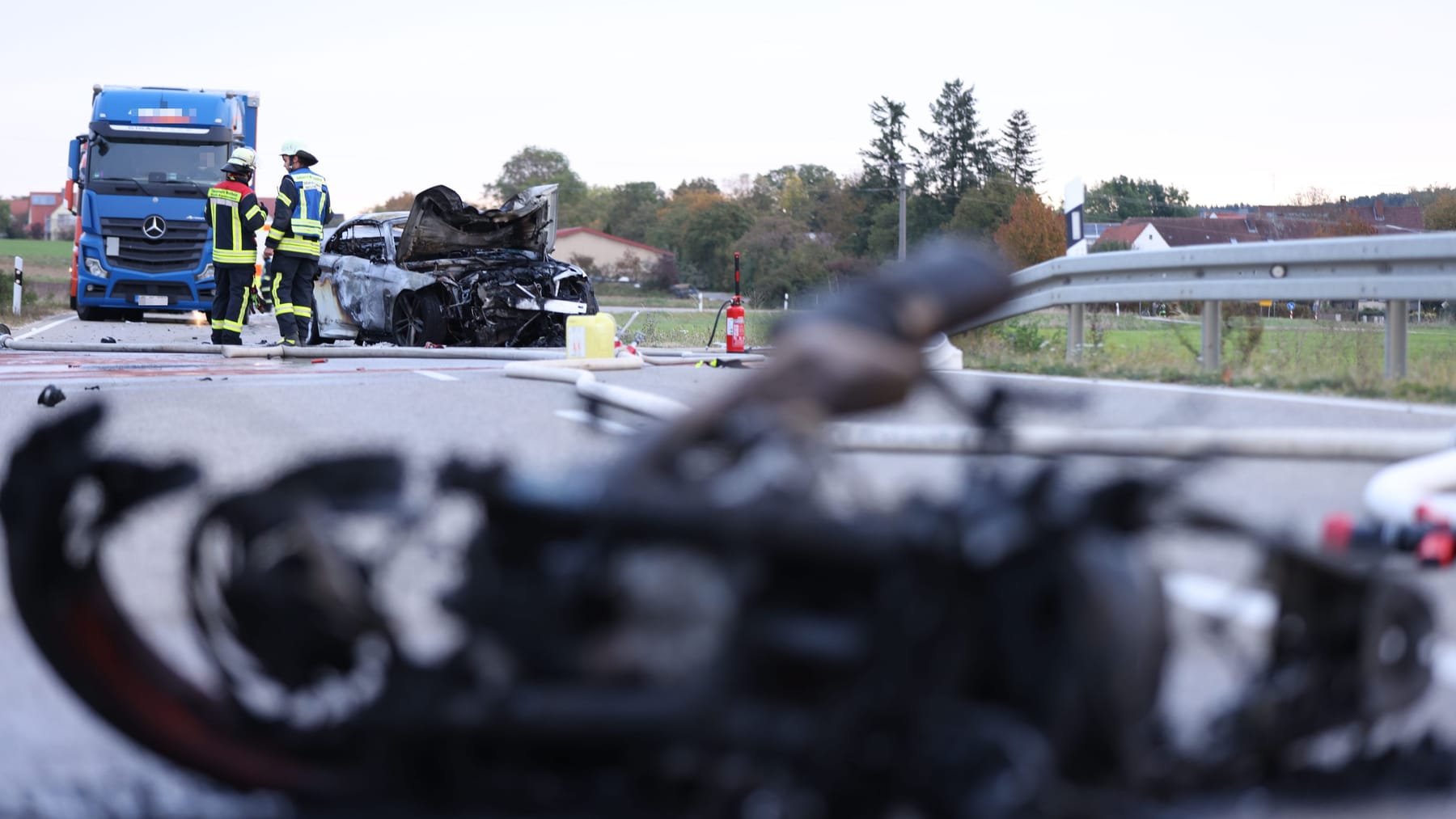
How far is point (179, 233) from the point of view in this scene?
2542 centimetres

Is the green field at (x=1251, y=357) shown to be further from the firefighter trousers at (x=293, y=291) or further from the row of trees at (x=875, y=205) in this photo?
the row of trees at (x=875, y=205)

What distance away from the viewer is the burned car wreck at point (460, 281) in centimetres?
1688

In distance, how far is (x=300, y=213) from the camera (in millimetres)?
16062

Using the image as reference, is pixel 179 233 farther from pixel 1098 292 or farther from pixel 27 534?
pixel 27 534

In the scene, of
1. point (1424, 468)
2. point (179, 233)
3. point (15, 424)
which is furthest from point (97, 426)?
point (179, 233)

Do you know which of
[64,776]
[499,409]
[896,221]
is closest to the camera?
[64,776]

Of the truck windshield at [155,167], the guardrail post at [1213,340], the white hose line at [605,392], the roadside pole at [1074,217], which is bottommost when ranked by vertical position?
the white hose line at [605,392]

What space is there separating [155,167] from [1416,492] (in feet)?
77.8

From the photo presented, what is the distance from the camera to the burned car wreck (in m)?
16.9

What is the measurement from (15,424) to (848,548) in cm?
725

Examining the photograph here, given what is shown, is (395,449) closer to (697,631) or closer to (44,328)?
(697,631)

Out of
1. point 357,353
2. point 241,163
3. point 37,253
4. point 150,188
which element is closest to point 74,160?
point 150,188

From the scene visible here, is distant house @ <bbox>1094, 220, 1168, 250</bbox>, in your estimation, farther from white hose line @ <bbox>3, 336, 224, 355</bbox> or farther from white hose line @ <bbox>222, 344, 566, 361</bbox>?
white hose line @ <bbox>3, 336, 224, 355</bbox>

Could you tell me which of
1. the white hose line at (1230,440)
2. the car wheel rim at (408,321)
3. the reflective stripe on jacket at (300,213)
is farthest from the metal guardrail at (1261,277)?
the reflective stripe on jacket at (300,213)
